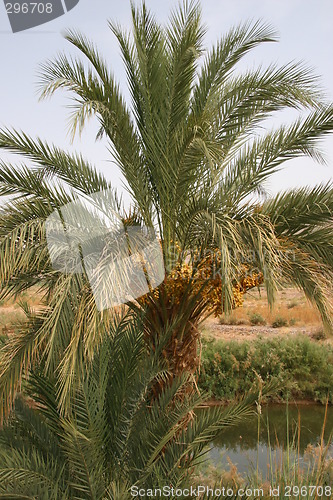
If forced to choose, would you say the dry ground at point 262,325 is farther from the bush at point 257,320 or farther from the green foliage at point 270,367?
the green foliage at point 270,367

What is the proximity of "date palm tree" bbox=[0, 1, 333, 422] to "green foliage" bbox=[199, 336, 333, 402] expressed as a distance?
284 inches

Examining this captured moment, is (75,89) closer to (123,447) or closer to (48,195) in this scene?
(48,195)

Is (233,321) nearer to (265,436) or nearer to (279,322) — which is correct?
(279,322)

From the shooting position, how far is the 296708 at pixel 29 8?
4816 millimetres

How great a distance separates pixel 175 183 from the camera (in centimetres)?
503

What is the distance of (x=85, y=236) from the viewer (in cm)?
465

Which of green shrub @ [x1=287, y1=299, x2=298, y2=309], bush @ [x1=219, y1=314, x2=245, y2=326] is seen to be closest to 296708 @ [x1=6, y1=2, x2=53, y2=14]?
bush @ [x1=219, y1=314, x2=245, y2=326]

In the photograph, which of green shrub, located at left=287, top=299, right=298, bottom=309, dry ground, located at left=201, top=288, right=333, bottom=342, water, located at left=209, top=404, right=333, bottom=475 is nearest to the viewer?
water, located at left=209, top=404, right=333, bottom=475

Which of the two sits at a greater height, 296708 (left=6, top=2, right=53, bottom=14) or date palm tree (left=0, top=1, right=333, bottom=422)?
296708 (left=6, top=2, right=53, bottom=14)

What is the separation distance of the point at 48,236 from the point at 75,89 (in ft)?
4.83

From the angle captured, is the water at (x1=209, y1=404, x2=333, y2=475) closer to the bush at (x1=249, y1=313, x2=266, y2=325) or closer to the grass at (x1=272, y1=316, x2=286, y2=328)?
the grass at (x1=272, y1=316, x2=286, y2=328)

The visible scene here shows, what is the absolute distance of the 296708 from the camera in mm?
4816

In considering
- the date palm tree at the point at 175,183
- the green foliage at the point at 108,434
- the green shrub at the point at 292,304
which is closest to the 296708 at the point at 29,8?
the date palm tree at the point at 175,183

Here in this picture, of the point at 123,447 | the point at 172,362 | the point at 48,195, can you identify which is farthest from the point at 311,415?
the point at 48,195
